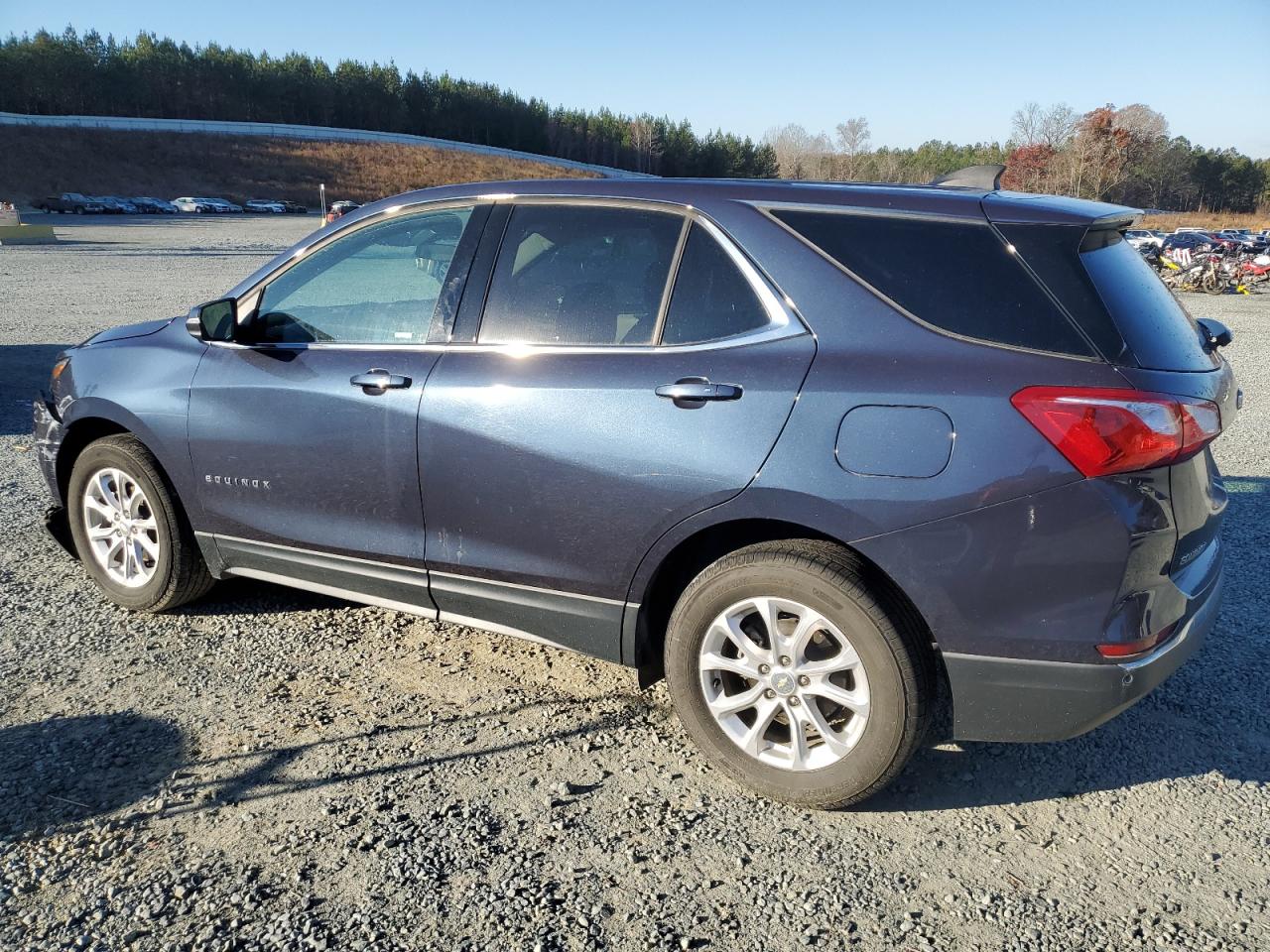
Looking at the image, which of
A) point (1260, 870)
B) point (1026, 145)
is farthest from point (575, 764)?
point (1026, 145)

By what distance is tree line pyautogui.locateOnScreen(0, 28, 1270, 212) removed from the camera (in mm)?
53938

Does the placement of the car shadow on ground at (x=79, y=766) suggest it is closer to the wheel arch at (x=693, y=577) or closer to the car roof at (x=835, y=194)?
the wheel arch at (x=693, y=577)

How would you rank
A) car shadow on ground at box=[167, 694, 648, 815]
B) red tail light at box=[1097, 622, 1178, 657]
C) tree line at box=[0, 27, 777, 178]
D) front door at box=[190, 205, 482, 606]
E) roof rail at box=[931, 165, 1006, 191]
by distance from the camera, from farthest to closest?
tree line at box=[0, 27, 777, 178]
front door at box=[190, 205, 482, 606]
roof rail at box=[931, 165, 1006, 191]
car shadow on ground at box=[167, 694, 648, 815]
red tail light at box=[1097, 622, 1178, 657]

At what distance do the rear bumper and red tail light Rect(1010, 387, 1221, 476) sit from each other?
55cm

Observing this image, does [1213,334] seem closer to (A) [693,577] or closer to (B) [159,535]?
(A) [693,577]

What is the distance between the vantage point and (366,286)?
161 inches

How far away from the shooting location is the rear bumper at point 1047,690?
8.85ft

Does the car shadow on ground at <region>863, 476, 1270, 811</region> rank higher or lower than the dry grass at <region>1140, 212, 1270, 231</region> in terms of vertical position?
lower

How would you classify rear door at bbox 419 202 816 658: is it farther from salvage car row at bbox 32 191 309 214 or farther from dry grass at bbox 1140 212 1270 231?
salvage car row at bbox 32 191 309 214

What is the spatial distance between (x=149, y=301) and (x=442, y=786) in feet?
52.4

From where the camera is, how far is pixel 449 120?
122 metres

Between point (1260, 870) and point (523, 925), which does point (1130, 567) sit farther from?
point (523, 925)

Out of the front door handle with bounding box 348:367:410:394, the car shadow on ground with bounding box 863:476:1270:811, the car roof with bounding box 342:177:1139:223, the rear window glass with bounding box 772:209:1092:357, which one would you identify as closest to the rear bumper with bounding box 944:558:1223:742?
the car shadow on ground with bounding box 863:476:1270:811

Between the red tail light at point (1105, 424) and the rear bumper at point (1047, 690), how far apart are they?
21.7 inches
